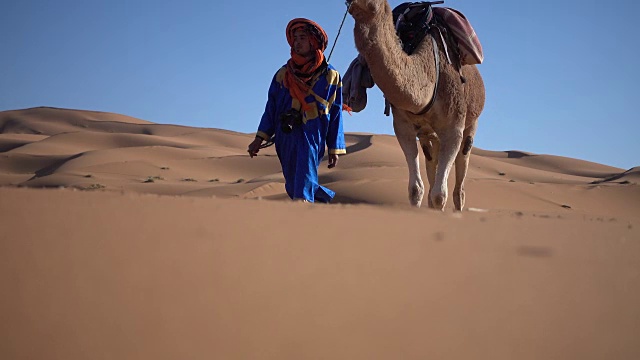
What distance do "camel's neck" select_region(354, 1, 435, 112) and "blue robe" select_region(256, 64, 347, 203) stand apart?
0.59 m


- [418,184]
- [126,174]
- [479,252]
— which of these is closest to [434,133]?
[418,184]

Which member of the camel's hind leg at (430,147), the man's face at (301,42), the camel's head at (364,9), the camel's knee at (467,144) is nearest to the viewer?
the camel's head at (364,9)

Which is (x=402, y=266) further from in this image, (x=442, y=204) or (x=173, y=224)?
(x=442, y=204)

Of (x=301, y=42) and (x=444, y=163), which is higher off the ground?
(x=301, y=42)

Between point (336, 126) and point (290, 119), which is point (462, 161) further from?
point (290, 119)

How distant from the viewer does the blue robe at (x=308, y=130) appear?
6438 millimetres

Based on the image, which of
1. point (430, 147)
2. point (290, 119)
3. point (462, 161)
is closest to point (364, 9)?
point (290, 119)

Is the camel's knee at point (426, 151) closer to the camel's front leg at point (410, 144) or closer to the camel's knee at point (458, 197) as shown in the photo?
the camel's front leg at point (410, 144)

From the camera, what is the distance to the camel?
5805mm

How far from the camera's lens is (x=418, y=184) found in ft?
21.6

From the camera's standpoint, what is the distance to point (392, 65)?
5.94 meters

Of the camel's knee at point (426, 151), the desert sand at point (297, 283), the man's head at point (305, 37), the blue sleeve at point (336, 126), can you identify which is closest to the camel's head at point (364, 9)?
the man's head at point (305, 37)

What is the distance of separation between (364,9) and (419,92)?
999mm

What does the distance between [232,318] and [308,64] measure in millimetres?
4975
